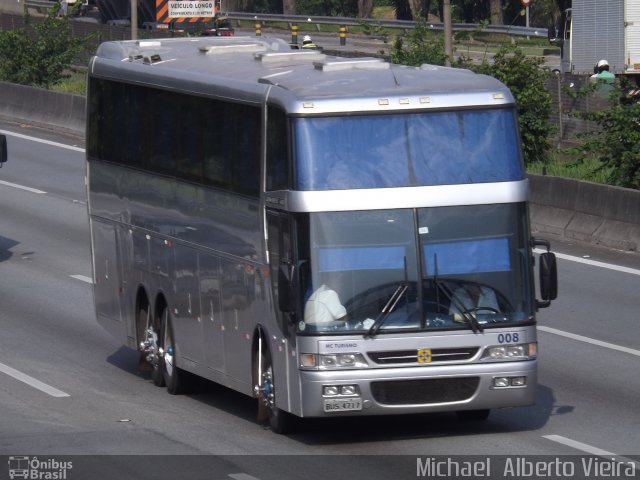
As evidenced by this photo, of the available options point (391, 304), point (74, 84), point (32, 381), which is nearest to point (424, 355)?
point (391, 304)

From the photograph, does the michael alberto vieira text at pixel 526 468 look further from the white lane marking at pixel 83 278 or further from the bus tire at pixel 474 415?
the white lane marking at pixel 83 278

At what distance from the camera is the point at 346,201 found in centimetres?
1143

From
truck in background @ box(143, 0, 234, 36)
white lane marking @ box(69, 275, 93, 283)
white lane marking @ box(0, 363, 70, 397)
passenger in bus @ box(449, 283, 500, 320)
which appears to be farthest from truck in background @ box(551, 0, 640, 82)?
passenger in bus @ box(449, 283, 500, 320)

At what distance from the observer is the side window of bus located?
38.2 feet

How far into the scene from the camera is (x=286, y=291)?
11.4 metres

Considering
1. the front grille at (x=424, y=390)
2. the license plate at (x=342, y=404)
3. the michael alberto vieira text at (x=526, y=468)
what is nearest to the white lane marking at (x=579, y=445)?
the michael alberto vieira text at (x=526, y=468)

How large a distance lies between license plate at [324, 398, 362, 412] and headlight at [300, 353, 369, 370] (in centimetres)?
25

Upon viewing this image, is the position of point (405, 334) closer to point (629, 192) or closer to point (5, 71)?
point (629, 192)

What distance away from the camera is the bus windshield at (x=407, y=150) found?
11508 mm

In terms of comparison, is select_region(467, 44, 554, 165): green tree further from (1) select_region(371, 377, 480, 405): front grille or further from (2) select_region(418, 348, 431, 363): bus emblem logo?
(2) select_region(418, 348, 431, 363): bus emblem logo

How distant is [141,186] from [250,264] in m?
3.01

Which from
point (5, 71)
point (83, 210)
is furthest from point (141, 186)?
point (5, 71)

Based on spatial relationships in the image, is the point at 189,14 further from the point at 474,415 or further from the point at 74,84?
the point at 474,415

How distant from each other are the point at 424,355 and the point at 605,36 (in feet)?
115
